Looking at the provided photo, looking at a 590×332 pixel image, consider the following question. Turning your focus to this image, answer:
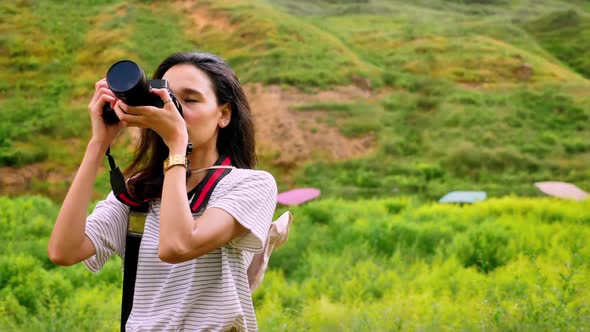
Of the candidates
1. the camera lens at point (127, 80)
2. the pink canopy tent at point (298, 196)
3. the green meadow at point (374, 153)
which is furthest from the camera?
the pink canopy tent at point (298, 196)

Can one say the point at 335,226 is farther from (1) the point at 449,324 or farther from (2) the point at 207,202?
(2) the point at 207,202

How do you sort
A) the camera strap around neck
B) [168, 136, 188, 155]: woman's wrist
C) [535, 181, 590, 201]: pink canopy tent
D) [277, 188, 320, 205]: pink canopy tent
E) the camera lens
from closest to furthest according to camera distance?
the camera lens < [168, 136, 188, 155]: woman's wrist < the camera strap around neck < [535, 181, 590, 201]: pink canopy tent < [277, 188, 320, 205]: pink canopy tent

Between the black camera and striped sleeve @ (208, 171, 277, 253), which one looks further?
striped sleeve @ (208, 171, 277, 253)

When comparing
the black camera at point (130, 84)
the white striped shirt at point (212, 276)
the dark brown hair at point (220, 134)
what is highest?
the black camera at point (130, 84)

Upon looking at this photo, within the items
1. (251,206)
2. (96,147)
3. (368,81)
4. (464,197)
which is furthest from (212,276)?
(368,81)

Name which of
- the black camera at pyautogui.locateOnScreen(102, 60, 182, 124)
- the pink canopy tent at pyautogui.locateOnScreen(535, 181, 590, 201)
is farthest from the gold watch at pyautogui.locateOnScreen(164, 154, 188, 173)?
the pink canopy tent at pyautogui.locateOnScreen(535, 181, 590, 201)

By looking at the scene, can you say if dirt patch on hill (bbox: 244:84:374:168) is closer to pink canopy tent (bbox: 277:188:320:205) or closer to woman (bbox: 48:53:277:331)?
pink canopy tent (bbox: 277:188:320:205)

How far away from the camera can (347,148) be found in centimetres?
1425

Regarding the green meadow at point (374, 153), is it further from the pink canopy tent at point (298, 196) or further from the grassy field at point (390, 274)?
the pink canopy tent at point (298, 196)

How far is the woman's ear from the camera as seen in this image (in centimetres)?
172

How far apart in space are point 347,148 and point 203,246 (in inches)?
510

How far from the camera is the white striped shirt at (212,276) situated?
1.44 metres

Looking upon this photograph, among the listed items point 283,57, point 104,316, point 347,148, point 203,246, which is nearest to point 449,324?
point 104,316

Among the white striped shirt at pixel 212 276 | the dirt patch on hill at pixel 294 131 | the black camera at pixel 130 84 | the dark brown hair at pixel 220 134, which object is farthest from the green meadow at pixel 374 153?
the black camera at pixel 130 84
